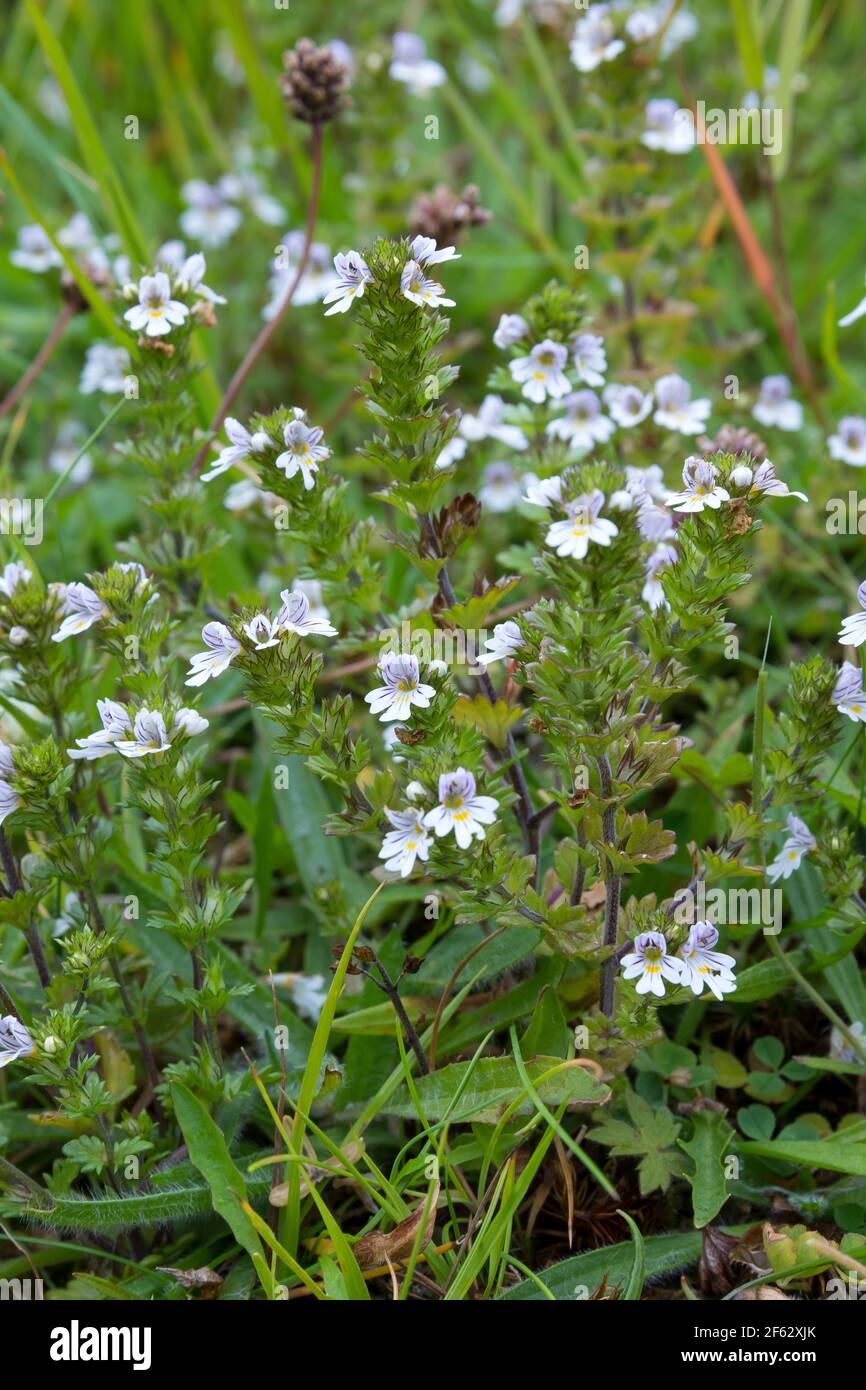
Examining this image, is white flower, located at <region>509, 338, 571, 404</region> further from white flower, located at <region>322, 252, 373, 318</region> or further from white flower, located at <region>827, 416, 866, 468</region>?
white flower, located at <region>827, 416, 866, 468</region>

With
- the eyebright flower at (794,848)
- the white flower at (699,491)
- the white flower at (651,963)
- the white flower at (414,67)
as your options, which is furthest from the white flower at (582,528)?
the white flower at (414,67)

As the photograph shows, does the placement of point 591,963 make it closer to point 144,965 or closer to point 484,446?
point 144,965

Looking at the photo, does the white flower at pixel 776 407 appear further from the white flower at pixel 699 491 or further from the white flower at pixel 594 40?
the white flower at pixel 699 491

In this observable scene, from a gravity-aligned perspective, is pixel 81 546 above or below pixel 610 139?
below

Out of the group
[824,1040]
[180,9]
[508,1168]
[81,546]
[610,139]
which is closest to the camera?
[508,1168]

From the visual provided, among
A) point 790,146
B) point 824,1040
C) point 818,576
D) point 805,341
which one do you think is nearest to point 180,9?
point 790,146
